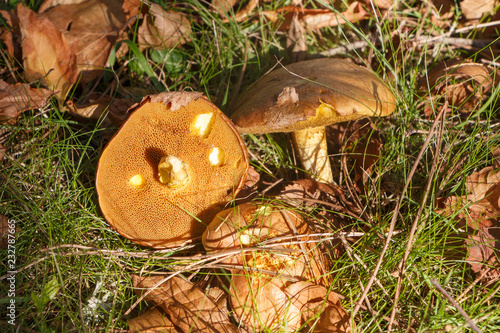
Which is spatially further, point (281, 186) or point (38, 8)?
point (38, 8)

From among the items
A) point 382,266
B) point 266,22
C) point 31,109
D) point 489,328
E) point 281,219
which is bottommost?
point 489,328

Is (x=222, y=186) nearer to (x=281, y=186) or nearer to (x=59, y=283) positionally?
(x=281, y=186)

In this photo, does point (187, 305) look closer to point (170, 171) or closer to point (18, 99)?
point (170, 171)

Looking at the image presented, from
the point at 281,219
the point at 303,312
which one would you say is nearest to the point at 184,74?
the point at 281,219

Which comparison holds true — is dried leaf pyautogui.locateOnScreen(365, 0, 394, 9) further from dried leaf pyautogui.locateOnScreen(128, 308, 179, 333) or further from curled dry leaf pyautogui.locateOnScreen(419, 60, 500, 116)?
dried leaf pyautogui.locateOnScreen(128, 308, 179, 333)

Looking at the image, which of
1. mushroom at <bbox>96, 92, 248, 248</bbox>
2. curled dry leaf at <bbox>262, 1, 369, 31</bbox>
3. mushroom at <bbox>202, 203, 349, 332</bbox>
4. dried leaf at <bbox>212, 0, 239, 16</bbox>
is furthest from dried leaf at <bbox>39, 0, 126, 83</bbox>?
mushroom at <bbox>202, 203, 349, 332</bbox>

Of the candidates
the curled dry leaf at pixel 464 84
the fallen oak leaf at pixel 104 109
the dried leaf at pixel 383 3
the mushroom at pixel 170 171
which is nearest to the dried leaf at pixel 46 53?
the fallen oak leaf at pixel 104 109
